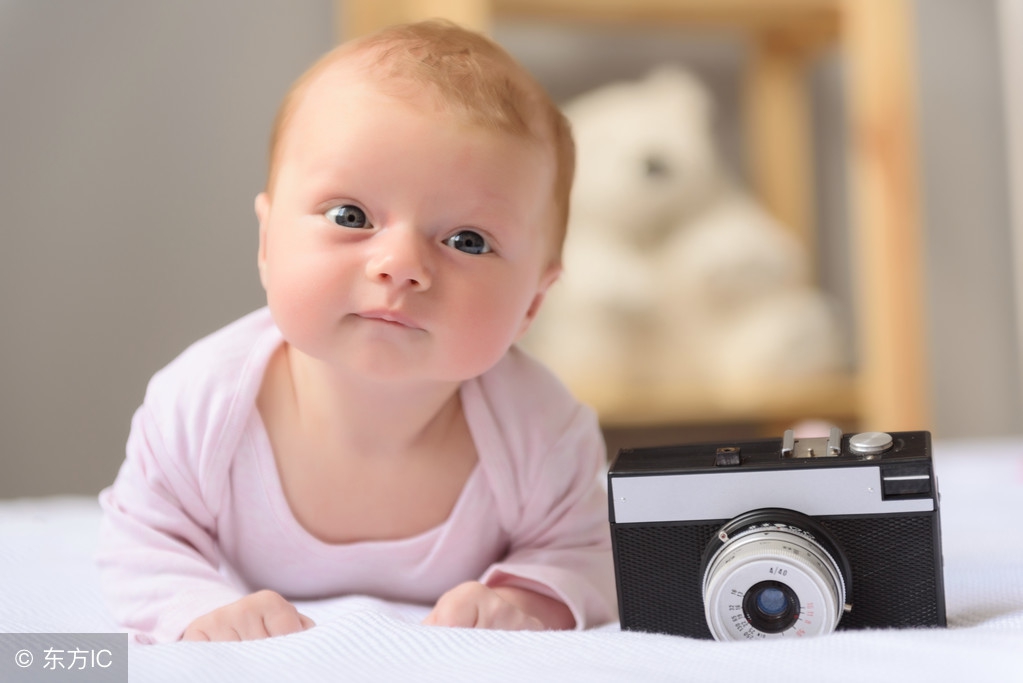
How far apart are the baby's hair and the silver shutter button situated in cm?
23

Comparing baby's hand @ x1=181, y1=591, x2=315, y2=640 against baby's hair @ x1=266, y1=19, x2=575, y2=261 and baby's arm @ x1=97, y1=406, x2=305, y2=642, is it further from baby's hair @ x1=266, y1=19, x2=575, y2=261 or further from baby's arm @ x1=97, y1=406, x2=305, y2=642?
baby's hair @ x1=266, y1=19, x2=575, y2=261

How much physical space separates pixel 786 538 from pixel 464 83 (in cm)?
31

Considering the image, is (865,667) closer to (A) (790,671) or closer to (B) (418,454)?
(A) (790,671)

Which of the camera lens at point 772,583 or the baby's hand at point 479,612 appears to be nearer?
the camera lens at point 772,583

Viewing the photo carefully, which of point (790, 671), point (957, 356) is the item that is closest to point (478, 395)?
point (790, 671)

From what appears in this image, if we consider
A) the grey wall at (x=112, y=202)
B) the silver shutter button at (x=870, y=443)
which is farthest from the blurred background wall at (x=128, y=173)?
the silver shutter button at (x=870, y=443)

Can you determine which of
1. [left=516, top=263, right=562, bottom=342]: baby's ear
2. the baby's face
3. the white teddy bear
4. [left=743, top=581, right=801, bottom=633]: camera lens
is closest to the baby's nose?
the baby's face

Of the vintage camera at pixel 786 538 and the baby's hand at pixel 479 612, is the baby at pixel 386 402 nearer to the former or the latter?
the baby's hand at pixel 479 612

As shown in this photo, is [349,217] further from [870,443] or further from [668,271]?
[668,271]

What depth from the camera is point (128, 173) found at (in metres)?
1.62

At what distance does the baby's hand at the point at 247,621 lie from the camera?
59cm

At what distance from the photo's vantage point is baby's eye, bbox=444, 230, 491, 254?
24.7 inches

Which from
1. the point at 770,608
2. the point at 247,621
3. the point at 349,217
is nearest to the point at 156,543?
the point at 247,621

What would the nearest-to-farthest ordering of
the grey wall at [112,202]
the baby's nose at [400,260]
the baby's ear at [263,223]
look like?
the baby's nose at [400,260] < the baby's ear at [263,223] < the grey wall at [112,202]
